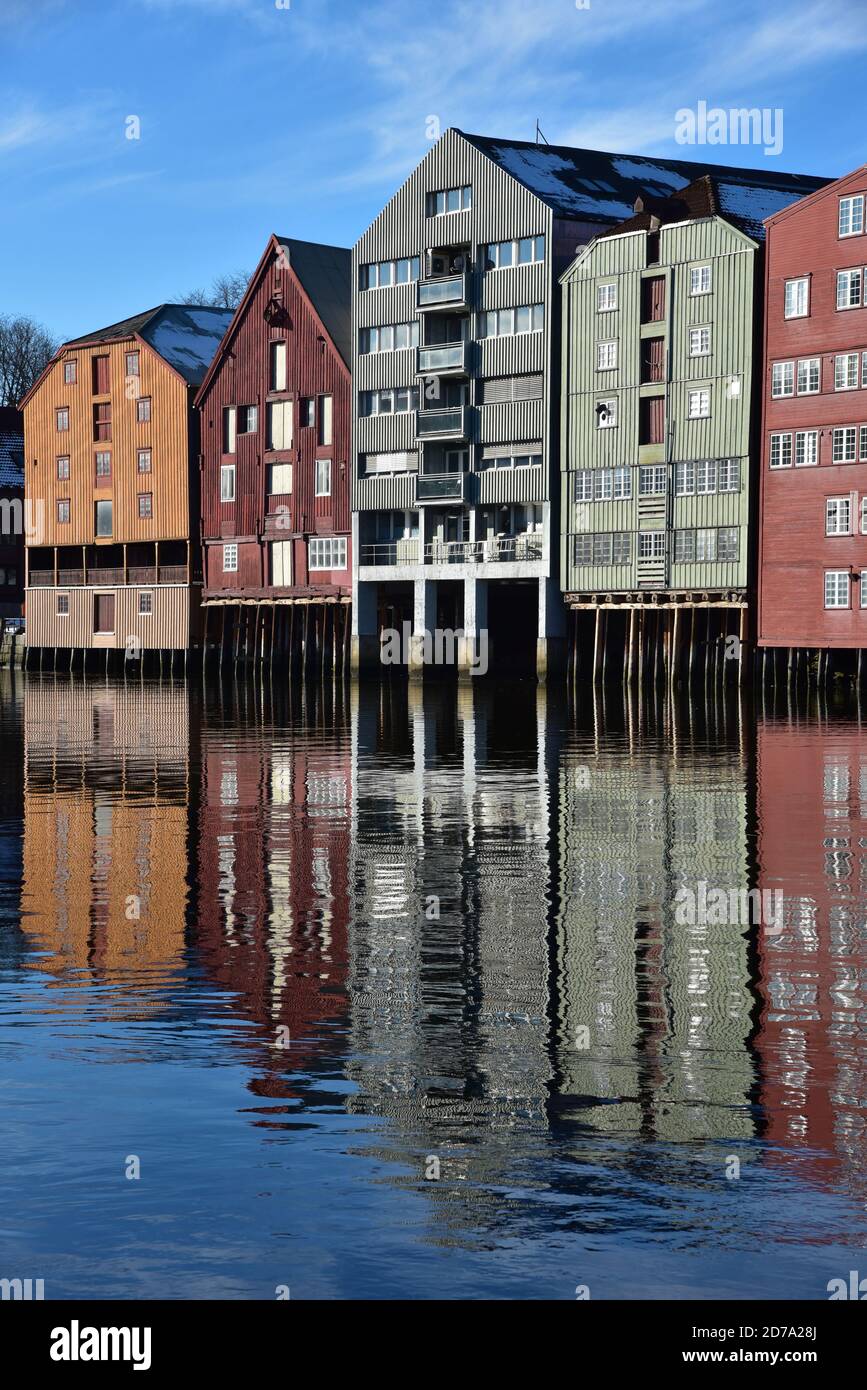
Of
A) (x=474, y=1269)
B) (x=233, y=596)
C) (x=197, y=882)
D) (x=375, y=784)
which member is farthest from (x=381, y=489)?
(x=474, y=1269)

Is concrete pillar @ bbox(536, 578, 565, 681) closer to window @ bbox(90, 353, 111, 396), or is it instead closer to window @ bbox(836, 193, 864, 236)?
window @ bbox(836, 193, 864, 236)

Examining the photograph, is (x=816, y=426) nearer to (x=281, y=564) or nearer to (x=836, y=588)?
(x=836, y=588)

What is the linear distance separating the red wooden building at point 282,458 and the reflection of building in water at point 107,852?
40.9 metres

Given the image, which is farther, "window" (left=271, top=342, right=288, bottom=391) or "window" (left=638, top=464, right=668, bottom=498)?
"window" (left=271, top=342, right=288, bottom=391)

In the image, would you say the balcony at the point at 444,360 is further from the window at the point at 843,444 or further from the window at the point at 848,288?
the window at the point at 843,444

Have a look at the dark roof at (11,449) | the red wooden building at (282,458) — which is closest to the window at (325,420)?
the red wooden building at (282,458)

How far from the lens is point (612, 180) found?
88000mm

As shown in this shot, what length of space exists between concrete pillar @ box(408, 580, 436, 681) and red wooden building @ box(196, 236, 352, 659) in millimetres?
4896

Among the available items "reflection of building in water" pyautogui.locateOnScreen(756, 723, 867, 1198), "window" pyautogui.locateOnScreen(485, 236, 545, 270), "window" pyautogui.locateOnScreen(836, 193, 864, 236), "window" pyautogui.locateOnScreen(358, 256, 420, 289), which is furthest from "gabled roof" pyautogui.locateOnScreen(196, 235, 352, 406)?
"reflection of building in water" pyautogui.locateOnScreen(756, 723, 867, 1198)

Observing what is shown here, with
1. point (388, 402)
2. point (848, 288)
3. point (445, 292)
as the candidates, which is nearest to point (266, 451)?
point (388, 402)

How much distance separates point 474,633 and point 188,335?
31.8 m

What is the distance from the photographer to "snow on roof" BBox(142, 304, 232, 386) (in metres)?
105

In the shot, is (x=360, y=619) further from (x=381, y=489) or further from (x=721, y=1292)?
(x=721, y=1292)

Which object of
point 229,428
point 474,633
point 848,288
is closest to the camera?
point 848,288
